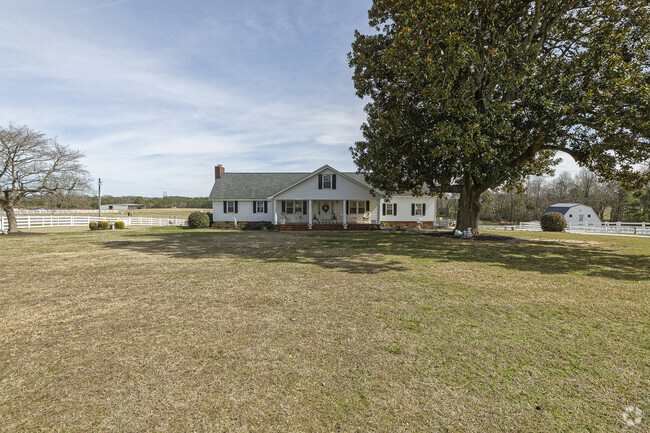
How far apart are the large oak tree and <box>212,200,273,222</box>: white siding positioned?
57.8 ft

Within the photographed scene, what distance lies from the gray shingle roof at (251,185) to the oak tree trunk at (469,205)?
1254cm

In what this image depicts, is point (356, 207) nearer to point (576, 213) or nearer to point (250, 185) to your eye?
point (250, 185)

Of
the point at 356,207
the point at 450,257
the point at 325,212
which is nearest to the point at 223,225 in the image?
the point at 325,212

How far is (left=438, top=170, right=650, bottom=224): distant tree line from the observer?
156 ft

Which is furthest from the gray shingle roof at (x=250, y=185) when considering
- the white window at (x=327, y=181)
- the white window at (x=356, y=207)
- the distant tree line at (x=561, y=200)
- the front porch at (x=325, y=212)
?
the distant tree line at (x=561, y=200)

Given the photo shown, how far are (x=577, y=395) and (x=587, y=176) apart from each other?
7843cm

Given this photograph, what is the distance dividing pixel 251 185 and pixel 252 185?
106 millimetres

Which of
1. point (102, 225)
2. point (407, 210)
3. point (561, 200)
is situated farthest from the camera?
point (561, 200)

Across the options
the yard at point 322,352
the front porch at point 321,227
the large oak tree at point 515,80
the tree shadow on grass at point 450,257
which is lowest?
the yard at point 322,352

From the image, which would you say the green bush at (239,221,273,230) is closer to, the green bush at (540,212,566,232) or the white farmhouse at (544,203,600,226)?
the green bush at (540,212,566,232)

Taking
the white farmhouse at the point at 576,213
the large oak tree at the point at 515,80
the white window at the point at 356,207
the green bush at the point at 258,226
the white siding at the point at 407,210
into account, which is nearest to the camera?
the large oak tree at the point at 515,80

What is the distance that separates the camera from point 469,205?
19.0 metres
